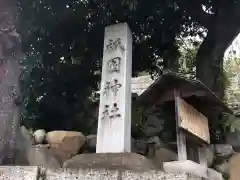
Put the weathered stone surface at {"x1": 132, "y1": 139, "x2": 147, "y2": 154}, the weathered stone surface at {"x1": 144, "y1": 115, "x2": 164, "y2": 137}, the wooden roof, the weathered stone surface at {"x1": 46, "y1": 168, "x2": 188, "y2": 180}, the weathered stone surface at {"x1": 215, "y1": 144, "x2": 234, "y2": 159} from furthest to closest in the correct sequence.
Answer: the weathered stone surface at {"x1": 144, "y1": 115, "x2": 164, "y2": 137}, the weathered stone surface at {"x1": 132, "y1": 139, "x2": 147, "y2": 154}, the weathered stone surface at {"x1": 215, "y1": 144, "x2": 234, "y2": 159}, the wooden roof, the weathered stone surface at {"x1": 46, "y1": 168, "x2": 188, "y2": 180}

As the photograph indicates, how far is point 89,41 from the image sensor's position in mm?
5137

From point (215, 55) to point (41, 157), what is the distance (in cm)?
285

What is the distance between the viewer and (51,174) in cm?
307

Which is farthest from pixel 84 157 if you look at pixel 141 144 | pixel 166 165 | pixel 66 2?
pixel 66 2

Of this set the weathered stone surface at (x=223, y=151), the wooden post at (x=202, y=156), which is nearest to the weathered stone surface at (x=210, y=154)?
the weathered stone surface at (x=223, y=151)

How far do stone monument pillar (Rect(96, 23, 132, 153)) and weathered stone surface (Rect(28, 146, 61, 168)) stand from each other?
2.31 ft

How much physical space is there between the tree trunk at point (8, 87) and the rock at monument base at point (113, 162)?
910 mm

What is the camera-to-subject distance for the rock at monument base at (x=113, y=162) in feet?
9.62

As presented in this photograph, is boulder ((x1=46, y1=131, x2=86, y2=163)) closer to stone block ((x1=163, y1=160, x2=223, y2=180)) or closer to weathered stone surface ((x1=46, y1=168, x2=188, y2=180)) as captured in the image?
weathered stone surface ((x1=46, y1=168, x2=188, y2=180))

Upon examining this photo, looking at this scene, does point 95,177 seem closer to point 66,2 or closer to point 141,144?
point 141,144

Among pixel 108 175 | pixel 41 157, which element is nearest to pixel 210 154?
pixel 108 175

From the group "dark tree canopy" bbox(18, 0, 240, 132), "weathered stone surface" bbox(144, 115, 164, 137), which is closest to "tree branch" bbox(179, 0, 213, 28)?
"dark tree canopy" bbox(18, 0, 240, 132)

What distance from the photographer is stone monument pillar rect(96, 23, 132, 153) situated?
3340 mm

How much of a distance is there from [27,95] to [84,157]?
245cm
